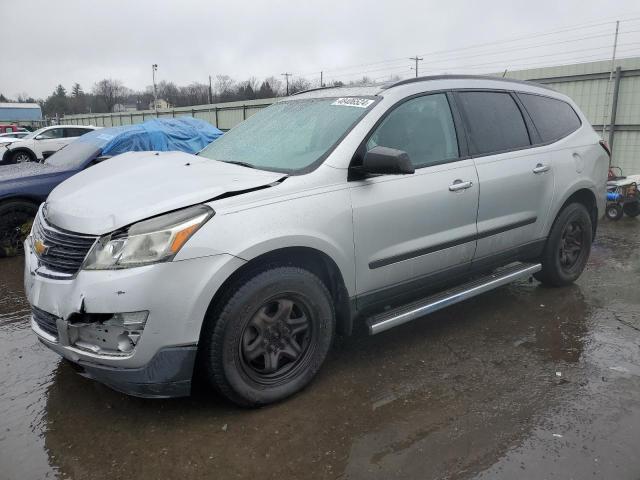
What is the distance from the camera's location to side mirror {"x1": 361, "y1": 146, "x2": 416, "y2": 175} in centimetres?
296

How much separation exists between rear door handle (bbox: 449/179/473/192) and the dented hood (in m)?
1.25

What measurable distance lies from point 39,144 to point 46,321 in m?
19.5

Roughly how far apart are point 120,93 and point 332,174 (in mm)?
109680

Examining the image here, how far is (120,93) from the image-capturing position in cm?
10138

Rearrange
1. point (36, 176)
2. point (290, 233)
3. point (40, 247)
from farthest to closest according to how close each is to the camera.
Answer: point (36, 176), point (40, 247), point (290, 233)

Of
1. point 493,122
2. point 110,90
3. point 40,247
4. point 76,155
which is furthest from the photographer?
point 110,90

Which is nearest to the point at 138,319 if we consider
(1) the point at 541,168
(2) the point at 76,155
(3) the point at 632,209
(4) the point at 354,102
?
(4) the point at 354,102

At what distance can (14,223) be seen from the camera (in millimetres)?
6383

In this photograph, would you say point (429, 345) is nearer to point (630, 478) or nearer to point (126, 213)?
point (630, 478)

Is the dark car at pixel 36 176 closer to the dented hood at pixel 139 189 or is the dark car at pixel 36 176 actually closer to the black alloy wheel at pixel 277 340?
the dented hood at pixel 139 189

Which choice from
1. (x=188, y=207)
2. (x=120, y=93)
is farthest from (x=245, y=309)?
(x=120, y=93)

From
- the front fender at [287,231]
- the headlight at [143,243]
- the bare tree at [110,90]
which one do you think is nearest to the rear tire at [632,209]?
the front fender at [287,231]

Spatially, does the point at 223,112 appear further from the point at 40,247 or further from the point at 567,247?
the point at 40,247

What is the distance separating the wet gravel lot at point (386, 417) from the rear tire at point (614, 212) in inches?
187
